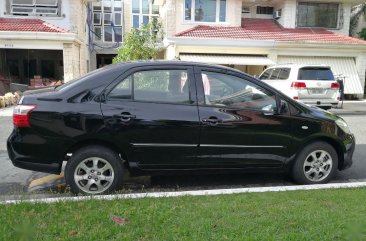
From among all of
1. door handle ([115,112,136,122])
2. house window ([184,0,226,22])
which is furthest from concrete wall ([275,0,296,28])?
door handle ([115,112,136,122])

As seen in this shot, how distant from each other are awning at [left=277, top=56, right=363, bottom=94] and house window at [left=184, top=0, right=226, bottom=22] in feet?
13.8

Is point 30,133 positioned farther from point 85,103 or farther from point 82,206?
point 82,206

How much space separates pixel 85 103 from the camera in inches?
172

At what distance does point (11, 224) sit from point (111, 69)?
213 centimetres

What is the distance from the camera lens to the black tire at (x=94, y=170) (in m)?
4.38

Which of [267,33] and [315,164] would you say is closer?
[315,164]

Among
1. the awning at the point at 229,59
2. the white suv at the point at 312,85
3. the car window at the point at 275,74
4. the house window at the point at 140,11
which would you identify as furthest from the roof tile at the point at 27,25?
the white suv at the point at 312,85

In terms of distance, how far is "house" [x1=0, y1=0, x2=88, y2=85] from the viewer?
58.4 feet

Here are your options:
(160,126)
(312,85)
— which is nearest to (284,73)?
(312,85)

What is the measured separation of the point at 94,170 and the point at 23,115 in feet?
3.45

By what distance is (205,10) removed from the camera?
20.4 meters

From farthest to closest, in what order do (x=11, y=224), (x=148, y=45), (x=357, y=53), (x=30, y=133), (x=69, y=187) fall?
(x=357, y=53) < (x=148, y=45) < (x=69, y=187) < (x=30, y=133) < (x=11, y=224)

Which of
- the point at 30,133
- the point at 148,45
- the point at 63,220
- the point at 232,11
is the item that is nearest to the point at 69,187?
the point at 30,133

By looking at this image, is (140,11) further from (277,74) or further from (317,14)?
(277,74)
